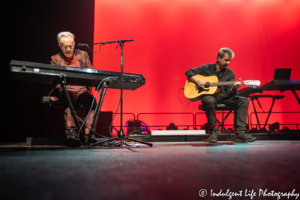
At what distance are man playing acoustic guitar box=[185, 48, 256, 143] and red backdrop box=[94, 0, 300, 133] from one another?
2563mm

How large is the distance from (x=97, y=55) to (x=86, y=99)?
3.13 meters

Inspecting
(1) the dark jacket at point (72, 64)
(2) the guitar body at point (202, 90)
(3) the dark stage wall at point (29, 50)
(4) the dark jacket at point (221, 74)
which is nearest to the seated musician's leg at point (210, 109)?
(2) the guitar body at point (202, 90)

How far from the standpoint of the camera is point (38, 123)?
387 centimetres

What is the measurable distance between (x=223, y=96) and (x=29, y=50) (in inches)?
132

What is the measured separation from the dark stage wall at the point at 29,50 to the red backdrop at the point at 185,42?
1.40 m

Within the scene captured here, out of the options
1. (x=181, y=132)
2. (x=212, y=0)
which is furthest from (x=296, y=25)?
(x=181, y=132)

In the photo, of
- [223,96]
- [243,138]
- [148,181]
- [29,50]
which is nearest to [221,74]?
[223,96]

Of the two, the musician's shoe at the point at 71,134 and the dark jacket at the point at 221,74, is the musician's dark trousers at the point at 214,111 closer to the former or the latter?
the dark jacket at the point at 221,74

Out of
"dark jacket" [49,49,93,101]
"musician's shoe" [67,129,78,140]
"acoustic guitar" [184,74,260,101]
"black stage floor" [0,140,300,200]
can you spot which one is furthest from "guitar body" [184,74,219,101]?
"black stage floor" [0,140,300,200]

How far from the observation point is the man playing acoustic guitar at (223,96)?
2.65 m

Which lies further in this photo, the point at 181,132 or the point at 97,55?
the point at 97,55

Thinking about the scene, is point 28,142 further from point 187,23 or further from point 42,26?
point 187,23

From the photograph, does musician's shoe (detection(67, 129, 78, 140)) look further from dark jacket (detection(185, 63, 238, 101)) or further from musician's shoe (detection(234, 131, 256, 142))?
musician's shoe (detection(234, 131, 256, 142))

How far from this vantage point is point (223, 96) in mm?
2898
